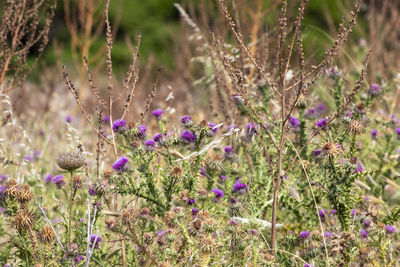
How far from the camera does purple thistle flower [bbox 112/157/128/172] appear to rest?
1.85m

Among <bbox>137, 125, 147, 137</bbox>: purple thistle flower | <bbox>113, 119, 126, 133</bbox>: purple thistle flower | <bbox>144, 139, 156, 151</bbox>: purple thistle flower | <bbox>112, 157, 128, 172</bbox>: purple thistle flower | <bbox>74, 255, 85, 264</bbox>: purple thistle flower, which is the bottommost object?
<bbox>74, 255, 85, 264</bbox>: purple thistle flower

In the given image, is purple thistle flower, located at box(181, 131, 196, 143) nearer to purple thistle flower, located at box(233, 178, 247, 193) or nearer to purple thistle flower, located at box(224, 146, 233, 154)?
purple thistle flower, located at box(233, 178, 247, 193)

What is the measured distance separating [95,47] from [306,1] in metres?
12.5

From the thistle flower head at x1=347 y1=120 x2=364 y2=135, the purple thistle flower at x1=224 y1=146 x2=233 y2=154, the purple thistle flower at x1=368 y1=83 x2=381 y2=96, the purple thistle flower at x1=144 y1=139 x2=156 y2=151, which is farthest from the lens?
the purple thistle flower at x1=368 y1=83 x2=381 y2=96

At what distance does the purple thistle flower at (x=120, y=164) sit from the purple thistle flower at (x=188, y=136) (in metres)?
0.24

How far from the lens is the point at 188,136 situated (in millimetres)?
1947

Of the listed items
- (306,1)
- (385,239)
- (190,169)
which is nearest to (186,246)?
(190,169)

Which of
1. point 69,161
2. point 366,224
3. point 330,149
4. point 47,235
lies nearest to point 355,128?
point 330,149

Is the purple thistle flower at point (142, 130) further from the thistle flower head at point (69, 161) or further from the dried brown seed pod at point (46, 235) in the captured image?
the dried brown seed pod at point (46, 235)

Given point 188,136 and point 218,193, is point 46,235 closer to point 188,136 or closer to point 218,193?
point 188,136

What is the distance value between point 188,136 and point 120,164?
28cm

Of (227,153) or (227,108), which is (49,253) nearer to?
(227,153)

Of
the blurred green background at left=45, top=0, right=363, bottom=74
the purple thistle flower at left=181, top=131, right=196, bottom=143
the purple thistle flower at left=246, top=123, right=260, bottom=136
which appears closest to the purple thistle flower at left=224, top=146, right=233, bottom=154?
the purple thistle flower at left=246, top=123, right=260, bottom=136

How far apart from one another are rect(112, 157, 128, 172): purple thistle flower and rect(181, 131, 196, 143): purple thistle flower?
0.79ft
